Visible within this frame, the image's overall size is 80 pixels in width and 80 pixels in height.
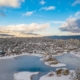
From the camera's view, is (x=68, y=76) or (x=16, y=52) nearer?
(x=68, y=76)

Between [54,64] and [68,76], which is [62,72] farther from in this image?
[54,64]

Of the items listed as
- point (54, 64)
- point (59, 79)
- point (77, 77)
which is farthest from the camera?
point (54, 64)

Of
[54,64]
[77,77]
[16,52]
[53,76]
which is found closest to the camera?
[77,77]

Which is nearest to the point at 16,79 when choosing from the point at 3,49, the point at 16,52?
the point at 16,52

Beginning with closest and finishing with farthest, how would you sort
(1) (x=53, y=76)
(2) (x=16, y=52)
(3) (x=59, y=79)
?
(3) (x=59, y=79) → (1) (x=53, y=76) → (2) (x=16, y=52)

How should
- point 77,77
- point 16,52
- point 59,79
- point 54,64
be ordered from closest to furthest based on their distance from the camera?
point 77,77 < point 59,79 < point 54,64 < point 16,52

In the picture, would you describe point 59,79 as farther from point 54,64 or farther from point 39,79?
point 54,64

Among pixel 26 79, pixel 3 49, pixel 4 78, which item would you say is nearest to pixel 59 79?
pixel 26 79

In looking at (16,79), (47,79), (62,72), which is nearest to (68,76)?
(62,72)
